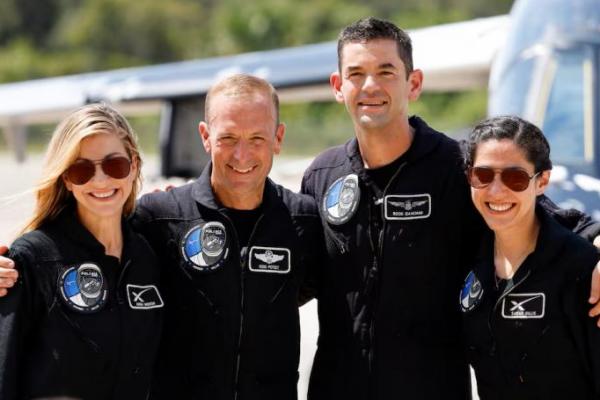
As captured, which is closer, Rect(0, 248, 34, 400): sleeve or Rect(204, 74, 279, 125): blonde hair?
Rect(0, 248, 34, 400): sleeve

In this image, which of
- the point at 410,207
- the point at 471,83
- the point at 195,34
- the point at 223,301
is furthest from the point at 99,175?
the point at 195,34

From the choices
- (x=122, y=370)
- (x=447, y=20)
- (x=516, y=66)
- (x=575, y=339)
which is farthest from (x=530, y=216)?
(x=447, y=20)

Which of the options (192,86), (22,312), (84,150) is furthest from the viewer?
(192,86)

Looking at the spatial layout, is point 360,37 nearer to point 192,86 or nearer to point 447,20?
point 192,86

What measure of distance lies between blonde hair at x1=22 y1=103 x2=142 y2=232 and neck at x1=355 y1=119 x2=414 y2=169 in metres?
1.07

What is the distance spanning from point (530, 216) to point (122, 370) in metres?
1.78

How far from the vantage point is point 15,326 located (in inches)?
138

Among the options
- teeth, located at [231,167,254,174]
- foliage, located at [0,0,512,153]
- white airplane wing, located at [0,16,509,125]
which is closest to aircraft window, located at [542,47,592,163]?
teeth, located at [231,167,254,174]

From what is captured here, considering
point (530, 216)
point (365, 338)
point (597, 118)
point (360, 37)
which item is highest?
point (597, 118)

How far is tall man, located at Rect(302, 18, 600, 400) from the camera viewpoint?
413 cm

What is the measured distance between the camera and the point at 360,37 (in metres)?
4.21

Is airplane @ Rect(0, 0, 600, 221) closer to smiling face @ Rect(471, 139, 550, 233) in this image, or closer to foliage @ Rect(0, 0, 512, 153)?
smiling face @ Rect(471, 139, 550, 233)

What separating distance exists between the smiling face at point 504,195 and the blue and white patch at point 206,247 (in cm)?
109

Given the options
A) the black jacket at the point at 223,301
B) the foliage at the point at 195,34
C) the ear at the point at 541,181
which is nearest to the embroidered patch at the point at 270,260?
the black jacket at the point at 223,301
